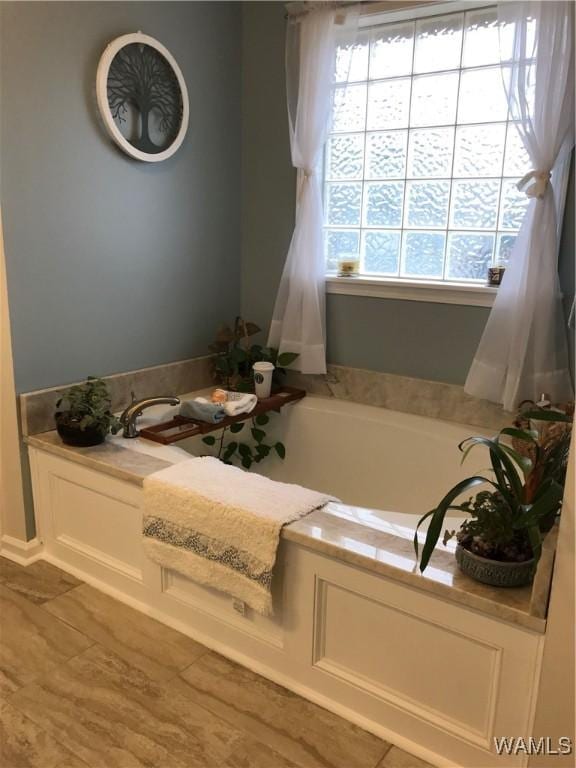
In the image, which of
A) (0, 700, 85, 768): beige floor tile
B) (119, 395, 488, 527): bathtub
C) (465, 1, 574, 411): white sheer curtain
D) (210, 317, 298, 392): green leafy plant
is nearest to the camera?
(0, 700, 85, 768): beige floor tile

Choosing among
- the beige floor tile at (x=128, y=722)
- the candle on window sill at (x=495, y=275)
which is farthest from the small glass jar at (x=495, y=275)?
the beige floor tile at (x=128, y=722)

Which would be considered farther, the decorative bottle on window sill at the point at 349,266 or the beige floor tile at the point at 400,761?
the decorative bottle on window sill at the point at 349,266

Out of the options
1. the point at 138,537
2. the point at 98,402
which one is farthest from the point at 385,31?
the point at 138,537

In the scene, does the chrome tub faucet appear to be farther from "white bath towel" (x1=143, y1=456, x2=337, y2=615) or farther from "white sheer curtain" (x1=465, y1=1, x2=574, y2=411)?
"white sheer curtain" (x1=465, y1=1, x2=574, y2=411)

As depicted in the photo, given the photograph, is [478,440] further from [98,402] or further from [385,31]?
[385,31]

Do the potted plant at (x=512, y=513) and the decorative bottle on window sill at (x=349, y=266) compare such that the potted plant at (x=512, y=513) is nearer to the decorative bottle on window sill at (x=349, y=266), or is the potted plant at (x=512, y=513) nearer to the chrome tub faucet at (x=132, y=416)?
the chrome tub faucet at (x=132, y=416)

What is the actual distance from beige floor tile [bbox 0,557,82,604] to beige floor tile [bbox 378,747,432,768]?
128cm

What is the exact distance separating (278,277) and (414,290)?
0.73m

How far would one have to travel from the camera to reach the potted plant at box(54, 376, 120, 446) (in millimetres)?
2305

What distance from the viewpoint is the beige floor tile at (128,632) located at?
6.46ft

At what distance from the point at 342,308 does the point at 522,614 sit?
180 cm

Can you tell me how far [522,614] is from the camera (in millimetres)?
1413

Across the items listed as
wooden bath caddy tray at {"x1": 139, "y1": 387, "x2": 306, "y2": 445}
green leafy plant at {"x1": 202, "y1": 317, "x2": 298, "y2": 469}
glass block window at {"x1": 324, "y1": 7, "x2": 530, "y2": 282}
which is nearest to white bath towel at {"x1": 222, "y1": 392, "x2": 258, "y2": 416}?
wooden bath caddy tray at {"x1": 139, "y1": 387, "x2": 306, "y2": 445}

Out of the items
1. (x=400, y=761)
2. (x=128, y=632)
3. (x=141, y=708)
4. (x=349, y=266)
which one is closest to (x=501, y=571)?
(x=400, y=761)
